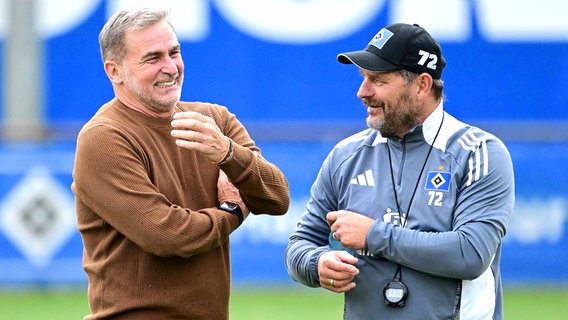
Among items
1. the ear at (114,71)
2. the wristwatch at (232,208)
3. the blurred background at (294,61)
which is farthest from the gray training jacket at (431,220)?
the blurred background at (294,61)

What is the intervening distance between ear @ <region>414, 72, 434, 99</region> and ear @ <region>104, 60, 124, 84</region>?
1108mm

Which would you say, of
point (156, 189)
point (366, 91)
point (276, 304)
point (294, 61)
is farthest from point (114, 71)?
point (294, 61)

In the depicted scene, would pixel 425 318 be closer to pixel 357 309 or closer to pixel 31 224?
pixel 357 309

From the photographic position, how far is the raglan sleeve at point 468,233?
3.73 m

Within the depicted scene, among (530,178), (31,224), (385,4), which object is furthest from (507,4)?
(31,224)

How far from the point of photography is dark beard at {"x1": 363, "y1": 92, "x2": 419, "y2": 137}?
157 inches

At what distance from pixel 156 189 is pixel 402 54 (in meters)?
1.05

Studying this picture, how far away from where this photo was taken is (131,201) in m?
3.70

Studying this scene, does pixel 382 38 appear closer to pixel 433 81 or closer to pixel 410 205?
pixel 433 81

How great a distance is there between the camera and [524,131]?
1127cm

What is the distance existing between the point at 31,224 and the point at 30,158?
2.06ft

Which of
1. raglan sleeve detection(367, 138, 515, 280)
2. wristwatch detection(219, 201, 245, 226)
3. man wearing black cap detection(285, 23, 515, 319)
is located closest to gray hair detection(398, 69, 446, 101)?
man wearing black cap detection(285, 23, 515, 319)

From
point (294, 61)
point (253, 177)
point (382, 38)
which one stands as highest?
point (294, 61)

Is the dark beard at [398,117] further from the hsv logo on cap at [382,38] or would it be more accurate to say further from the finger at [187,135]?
the finger at [187,135]
